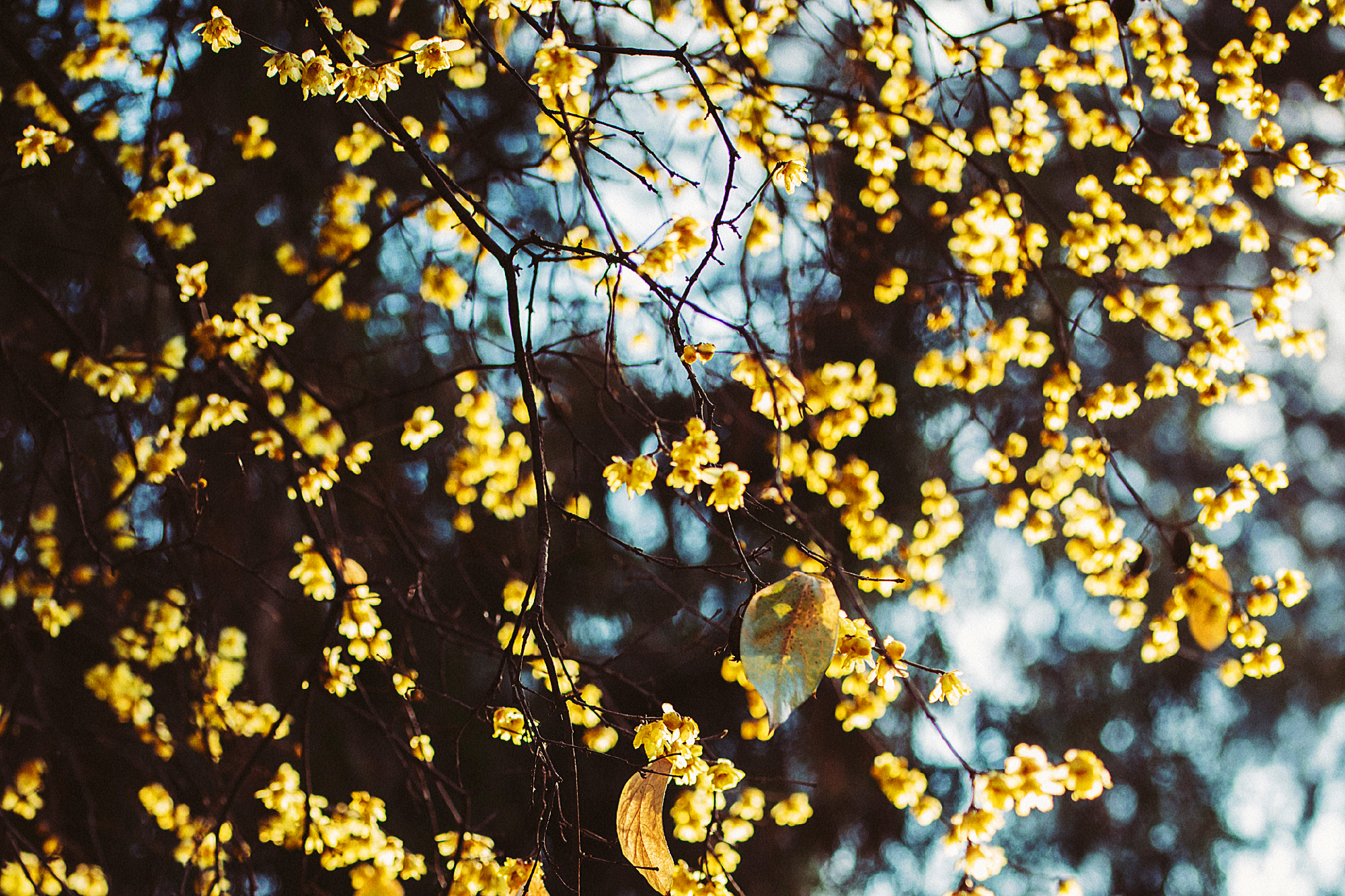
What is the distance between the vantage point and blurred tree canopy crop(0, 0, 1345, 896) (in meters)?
0.96

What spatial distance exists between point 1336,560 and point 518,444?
288 centimetres

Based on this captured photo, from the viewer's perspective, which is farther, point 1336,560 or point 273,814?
point 1336,560

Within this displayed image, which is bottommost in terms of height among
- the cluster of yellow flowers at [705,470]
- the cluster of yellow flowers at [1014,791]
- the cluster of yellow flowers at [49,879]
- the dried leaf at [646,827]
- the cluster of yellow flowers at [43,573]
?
the cluster of yellow flowers at [49,879]

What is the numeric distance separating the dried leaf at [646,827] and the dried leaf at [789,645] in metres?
0.14

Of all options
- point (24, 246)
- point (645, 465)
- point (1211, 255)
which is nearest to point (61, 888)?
point (645, 465)

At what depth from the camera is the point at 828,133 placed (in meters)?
1.49

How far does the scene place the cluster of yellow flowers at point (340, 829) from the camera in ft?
3.64

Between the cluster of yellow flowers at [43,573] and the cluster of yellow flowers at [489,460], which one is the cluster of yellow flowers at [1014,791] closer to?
the cluster of yellow flowers at [489,460]

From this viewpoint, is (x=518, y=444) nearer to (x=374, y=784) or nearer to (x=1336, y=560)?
(x=374, y=784)

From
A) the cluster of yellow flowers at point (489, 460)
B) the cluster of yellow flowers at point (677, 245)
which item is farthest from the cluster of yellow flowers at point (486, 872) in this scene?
the cluster of yellow flowers at point (677, 245)

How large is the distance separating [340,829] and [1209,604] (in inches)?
47.9

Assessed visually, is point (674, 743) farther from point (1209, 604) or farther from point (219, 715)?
point (219, 715)

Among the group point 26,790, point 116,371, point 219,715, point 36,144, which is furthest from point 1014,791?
point 26,790

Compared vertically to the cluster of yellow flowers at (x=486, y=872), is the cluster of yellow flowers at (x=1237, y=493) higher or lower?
higher
